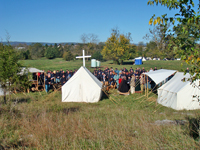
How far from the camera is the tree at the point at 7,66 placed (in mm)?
11328

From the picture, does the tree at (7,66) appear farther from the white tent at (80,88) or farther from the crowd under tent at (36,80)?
the crowd under tent at (36,80)

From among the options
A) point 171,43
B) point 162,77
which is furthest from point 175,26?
point 162,77

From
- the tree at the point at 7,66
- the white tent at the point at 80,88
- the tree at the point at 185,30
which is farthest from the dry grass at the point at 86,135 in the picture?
the white tent at the point at 80,88

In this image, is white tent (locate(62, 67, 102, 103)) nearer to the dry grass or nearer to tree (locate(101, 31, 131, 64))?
the dry grass

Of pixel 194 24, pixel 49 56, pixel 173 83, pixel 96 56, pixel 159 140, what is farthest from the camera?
pixel 49 56

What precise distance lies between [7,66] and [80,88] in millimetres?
5437

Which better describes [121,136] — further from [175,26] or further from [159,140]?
[175,26]

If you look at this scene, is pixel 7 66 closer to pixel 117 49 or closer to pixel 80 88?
pixel 80 88

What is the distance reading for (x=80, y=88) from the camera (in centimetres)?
1508

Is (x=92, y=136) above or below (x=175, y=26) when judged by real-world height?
below

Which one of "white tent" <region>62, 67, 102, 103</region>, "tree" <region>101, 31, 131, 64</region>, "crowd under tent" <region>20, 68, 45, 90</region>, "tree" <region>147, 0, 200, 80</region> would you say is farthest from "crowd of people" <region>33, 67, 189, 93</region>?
"tree" <region>101, 31, 131, 64</region>

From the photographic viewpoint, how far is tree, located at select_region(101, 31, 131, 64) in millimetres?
49844

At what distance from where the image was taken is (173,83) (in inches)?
542

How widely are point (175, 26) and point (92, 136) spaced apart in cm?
383
